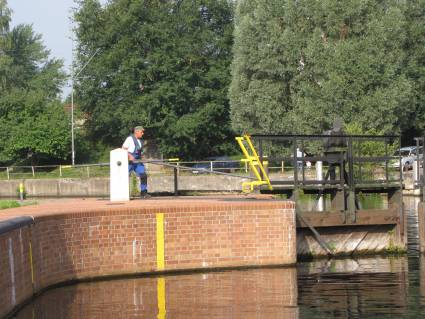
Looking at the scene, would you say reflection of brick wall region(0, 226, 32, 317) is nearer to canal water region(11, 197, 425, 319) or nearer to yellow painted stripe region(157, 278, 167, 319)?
canal water region(11, 197, 425, 319)

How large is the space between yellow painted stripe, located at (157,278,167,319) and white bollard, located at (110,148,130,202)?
315 cm

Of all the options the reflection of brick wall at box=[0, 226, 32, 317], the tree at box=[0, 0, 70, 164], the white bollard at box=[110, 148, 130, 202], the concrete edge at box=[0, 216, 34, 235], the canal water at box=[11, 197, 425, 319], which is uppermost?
the tree at box=[0, 0, 70, 164]

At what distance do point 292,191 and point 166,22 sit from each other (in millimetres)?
44481

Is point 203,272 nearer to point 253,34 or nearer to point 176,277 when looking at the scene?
point 176,277

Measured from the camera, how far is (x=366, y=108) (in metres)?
47.9

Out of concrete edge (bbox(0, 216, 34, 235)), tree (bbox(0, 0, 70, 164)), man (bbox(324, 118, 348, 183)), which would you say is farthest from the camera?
tree (bbox(0, 0, 70, 164))

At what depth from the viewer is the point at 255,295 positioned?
47.1ft

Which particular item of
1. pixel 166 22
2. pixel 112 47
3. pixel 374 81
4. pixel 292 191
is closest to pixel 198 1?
pixel 166 22

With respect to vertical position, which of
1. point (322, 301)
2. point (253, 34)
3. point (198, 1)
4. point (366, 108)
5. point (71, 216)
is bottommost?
point (322, 301)

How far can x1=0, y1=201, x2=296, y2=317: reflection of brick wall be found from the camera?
50.2 ft

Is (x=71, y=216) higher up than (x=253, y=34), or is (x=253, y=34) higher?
(x=253, y=34)

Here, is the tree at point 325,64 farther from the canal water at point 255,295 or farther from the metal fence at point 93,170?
the canal water at point 255,295

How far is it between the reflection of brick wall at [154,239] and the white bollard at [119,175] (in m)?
1.97

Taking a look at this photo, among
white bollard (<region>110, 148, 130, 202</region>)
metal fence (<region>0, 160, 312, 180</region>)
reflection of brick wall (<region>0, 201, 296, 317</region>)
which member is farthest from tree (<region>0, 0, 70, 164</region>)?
reflection of brick wall (<region>0, 201, 296, 317</region>)
